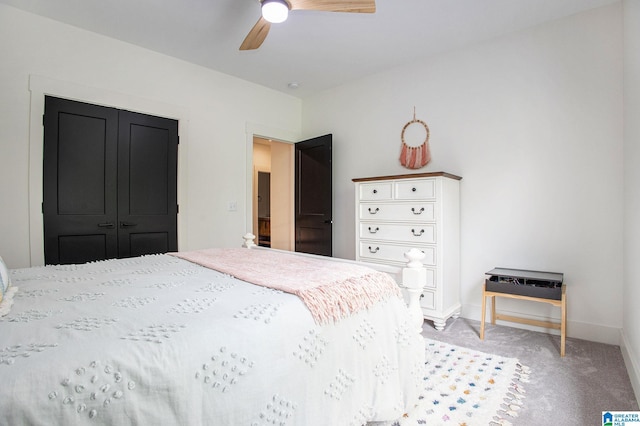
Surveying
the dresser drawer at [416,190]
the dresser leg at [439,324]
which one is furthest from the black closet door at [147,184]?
the dresser leg at [439,324]

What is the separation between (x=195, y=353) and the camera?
2.77 feet

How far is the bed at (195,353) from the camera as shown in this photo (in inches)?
27.6

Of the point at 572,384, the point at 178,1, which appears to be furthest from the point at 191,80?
the point at 572,384

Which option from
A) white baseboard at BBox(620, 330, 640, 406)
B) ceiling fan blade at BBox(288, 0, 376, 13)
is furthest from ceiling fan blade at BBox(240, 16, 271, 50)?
white baseboard at BBox(620, 330, 640, 406)

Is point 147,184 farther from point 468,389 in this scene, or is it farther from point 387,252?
point 468,389

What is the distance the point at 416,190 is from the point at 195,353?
2.49 metres

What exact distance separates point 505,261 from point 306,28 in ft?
9.23

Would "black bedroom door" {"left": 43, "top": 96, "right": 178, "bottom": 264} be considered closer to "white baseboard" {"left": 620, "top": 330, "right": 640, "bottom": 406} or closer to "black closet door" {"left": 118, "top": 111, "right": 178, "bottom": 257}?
"black closet door" {"left": 118, "top": 111, "right": 178, "bottom": 257}

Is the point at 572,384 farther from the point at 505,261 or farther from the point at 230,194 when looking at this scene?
the point at 230,194

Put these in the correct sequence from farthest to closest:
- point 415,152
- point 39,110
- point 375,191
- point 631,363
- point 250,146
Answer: point 250,146 < point 415,152 < point 375,191 < point 39,110 < point 631,363

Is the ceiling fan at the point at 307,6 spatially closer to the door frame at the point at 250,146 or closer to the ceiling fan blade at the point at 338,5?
the ceiling fan blade at the point at 338,5

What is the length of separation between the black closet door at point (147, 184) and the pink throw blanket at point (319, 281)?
1.69 m

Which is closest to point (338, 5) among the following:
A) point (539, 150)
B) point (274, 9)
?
point (274, 9)

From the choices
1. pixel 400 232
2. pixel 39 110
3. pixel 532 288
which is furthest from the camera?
pixel 400 232
